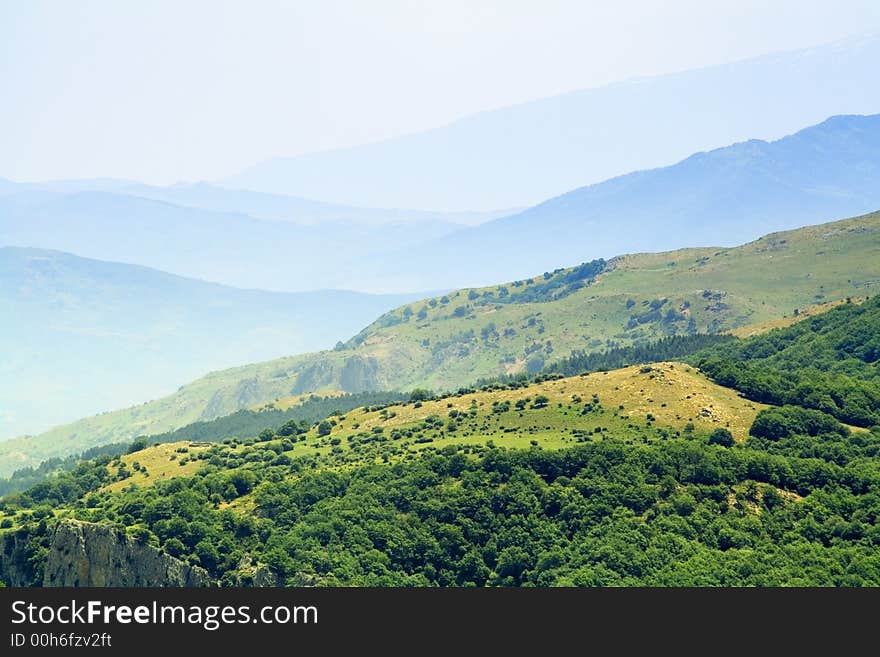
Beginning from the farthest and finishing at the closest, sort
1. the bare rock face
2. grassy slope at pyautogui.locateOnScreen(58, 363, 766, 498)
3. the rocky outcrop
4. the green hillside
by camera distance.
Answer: grassy slope at pyautogui.locateOnScreen(58, 363, 766, 498)
the rocky outcrop
the bare rock face
the green hillside

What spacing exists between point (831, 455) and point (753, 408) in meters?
23.7

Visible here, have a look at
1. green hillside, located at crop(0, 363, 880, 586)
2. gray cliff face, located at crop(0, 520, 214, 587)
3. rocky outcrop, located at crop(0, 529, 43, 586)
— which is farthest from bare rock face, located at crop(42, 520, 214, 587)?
rocky outcrop, located at crop(0, 529, 43, 586)

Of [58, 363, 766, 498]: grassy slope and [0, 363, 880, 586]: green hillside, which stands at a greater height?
[58, 363, 766, 498]: grassy slope

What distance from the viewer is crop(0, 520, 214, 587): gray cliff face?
138 m

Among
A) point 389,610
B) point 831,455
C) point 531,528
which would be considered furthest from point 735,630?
point 831,455

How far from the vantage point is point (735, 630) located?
84.4m

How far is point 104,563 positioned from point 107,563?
38cm

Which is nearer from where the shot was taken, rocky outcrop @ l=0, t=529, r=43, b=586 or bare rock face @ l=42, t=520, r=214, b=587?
bare rock face @ l=42, t=520, r=214, b=587

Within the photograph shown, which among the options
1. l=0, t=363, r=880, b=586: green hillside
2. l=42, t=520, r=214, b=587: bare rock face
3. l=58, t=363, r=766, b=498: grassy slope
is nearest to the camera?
l=0, t=363, r=880, b=586: green hillside

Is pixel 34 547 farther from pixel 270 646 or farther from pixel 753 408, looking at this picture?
pixel 753 408

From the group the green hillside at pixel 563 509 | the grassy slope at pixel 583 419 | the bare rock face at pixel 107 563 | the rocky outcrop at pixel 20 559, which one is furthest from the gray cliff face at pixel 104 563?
the grassy slope at pixel 583 419

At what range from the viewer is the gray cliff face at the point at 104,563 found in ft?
453

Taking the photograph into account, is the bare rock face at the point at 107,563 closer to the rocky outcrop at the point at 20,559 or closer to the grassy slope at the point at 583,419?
the rocky outcrop at the point at 20,559

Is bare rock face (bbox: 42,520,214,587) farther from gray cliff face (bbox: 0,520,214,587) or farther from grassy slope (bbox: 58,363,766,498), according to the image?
grassy slope (bbox: 58,363,766,498)
